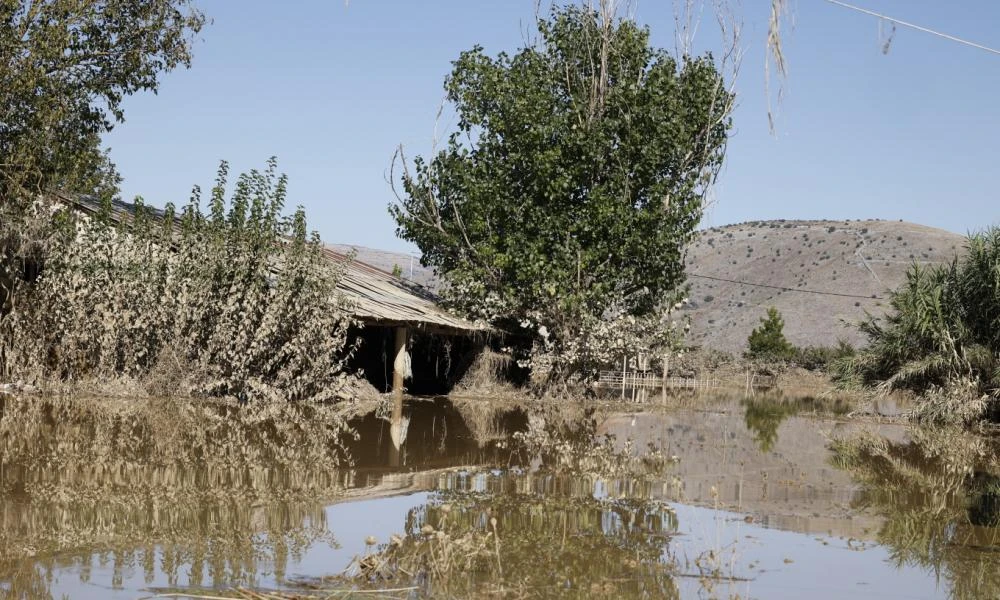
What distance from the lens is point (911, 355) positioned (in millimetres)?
23094

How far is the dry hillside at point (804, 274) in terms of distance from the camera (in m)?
63.1

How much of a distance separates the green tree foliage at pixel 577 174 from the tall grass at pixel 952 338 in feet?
16.2

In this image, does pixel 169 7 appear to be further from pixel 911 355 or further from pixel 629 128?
pixel 911 355

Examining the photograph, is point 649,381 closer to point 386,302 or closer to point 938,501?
point 386,302

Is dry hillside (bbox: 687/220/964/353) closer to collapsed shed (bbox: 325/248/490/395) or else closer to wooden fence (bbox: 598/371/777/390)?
wooden fence (bbox: 598/371/777/390)

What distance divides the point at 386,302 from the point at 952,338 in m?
11.6

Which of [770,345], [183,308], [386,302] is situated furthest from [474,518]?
[770,345]

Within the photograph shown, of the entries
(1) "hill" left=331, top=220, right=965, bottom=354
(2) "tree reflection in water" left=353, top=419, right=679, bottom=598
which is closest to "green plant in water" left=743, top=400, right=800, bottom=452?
(2) "tree reflection in water" left=353, top=419, right=679, bottom=598

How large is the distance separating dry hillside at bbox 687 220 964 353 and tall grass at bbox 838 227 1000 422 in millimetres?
35464

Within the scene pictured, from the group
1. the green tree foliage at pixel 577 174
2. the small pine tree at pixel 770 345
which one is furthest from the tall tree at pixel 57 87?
the small pine tree at pixel 770 345

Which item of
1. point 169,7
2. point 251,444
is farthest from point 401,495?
point 169,7

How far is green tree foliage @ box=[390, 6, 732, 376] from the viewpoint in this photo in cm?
2209

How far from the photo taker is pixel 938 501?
1140 cm

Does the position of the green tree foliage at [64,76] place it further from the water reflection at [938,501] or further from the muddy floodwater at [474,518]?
the water reflection at [938,501]
